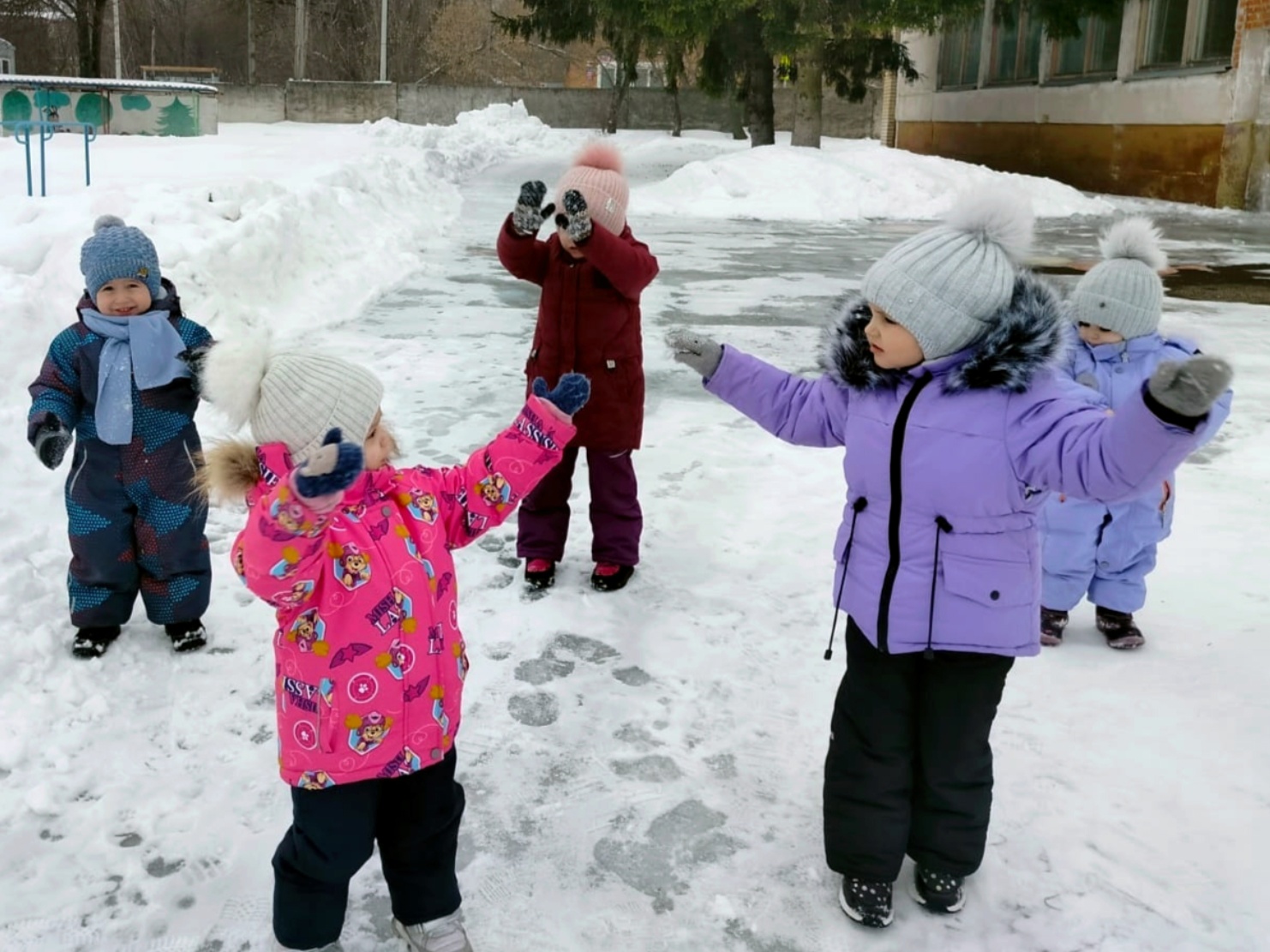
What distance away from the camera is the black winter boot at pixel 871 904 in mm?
2490

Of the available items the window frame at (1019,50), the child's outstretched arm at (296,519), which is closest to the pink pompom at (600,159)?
the child's outstretched arm at (296,519)

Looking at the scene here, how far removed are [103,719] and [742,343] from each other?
17.9 ft

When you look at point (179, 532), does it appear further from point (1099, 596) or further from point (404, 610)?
point (1099, 596)

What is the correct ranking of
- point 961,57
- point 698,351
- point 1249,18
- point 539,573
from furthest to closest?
point 961,57, point 1249,18, point 539,573, point 698,351

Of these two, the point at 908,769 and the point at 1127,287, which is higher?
the point at 1127,287

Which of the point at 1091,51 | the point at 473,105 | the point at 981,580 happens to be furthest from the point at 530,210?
the point at 473,105

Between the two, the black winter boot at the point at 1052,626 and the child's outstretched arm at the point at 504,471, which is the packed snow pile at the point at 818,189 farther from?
the child's outstretched arm at the point at 504,471

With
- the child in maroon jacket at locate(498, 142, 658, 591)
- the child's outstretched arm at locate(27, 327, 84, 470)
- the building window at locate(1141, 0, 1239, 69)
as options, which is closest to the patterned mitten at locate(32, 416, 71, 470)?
the child's outstretched arm at locate(27, 327, 84, 470)

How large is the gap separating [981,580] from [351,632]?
119cm

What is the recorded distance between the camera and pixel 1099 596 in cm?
380

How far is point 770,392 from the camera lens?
2645mm

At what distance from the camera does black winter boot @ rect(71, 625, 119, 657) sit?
3479 millimetres

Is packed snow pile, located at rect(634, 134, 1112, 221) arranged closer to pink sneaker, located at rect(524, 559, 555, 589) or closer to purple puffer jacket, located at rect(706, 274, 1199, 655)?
pink sneaker, located at rect(524, 559, 555, 589)

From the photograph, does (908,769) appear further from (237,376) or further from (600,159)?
(600,159)
